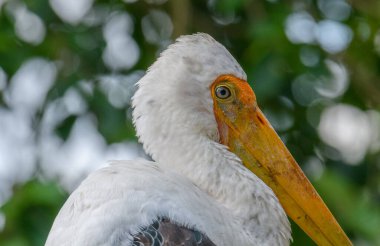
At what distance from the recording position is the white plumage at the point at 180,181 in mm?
3352

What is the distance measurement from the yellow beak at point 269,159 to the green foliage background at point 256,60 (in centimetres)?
94

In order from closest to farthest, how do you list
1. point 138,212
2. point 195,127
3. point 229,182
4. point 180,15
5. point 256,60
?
1. point 138,212
2. point 229,182
3. point 195,127
4. point 256,60
5. point 180,15

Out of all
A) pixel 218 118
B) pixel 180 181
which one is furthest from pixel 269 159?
pixel 180 181

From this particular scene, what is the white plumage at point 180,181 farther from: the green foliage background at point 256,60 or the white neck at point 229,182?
the green foliage background at point 256,60

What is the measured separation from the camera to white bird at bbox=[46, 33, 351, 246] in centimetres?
346

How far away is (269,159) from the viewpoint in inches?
155

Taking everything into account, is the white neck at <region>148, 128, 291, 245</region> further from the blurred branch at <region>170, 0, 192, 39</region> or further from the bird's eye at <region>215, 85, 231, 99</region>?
the blurred branch at <region>170, 0, 192, 39</region>

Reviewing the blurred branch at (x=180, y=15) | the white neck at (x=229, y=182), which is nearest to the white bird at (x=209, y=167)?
the white neck at (x=229, y=182)

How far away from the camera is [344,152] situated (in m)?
5.62

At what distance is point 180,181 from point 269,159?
44 cm

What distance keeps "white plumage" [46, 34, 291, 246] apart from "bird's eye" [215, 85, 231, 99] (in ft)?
0.11

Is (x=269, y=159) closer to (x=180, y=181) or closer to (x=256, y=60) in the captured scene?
(x=180, y=181)

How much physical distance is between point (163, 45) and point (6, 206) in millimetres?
1310

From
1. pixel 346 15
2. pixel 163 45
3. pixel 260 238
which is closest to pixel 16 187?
pixel 163 45
